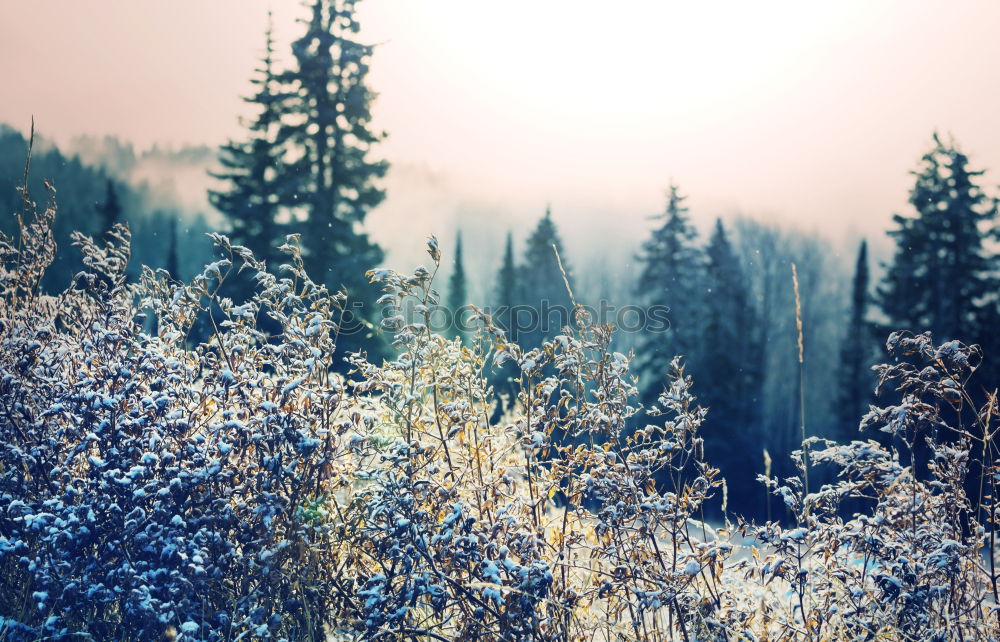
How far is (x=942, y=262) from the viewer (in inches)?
802

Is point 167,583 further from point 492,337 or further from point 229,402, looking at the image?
point 492,337

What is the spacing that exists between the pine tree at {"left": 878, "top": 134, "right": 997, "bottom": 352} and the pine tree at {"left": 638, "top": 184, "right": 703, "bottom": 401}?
19.9 ft

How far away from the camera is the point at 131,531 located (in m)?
2.91

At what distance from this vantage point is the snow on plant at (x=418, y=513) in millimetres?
2727

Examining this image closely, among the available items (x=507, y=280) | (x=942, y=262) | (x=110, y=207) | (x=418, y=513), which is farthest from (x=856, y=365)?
(x=110, y=207)

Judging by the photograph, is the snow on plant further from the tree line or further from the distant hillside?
the distant hillside

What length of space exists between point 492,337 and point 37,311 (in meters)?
3.22

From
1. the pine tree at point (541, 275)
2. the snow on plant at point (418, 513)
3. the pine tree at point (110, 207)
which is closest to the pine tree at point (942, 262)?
the pine tree at point (541, 275)

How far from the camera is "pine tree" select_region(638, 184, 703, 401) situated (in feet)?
77.4

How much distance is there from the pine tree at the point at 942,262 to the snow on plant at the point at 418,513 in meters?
19.7

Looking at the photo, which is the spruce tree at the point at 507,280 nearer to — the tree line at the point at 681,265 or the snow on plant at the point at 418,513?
the tree line at the point at 681,265

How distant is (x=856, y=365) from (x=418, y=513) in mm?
25440

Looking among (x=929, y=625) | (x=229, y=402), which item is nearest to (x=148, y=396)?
(x=229, y=402)

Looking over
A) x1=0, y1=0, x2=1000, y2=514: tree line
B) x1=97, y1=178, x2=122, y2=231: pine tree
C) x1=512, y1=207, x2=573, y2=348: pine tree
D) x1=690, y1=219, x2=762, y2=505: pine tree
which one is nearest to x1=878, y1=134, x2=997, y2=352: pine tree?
x1=0, y1=0, x2=1000, y2=514: tree line
